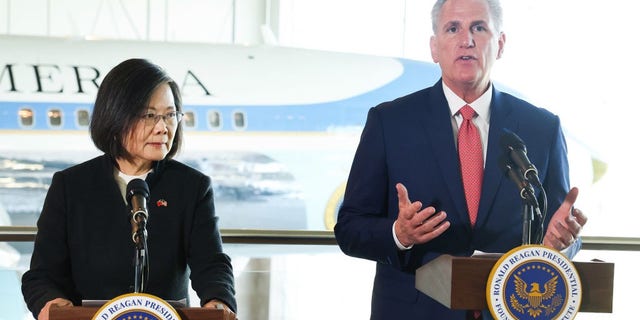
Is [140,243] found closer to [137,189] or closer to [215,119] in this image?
[137,189]

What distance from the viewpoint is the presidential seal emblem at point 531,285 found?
67.2 inches

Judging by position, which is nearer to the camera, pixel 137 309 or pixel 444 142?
pixel 137 309

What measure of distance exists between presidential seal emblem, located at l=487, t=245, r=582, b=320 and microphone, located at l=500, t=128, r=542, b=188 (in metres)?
0.15

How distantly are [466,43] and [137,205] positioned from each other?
832mm

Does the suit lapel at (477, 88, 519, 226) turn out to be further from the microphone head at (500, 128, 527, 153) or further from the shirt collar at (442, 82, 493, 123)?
the microphone head at (500, 128, 527, 153)

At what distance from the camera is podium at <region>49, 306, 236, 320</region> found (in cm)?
163

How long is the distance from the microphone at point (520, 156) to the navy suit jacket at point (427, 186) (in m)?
0.24

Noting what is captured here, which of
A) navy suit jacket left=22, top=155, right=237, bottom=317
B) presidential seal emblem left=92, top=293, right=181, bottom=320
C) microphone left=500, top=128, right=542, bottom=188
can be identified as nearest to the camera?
presidential seal emblem left=92, top=293, right=181, bottom=320

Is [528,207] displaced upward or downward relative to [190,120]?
downward

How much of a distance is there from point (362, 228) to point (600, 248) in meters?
1.61

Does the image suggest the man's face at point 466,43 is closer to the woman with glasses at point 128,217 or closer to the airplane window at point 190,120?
the woman with glasses at point 128,217

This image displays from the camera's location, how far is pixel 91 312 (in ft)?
5.34

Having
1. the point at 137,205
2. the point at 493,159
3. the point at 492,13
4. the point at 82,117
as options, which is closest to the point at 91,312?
the point at 137,205

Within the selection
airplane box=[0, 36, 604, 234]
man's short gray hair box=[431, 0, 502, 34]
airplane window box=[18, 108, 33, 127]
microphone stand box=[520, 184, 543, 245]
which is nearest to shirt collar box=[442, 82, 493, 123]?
man's short gray hair box=[431, 0, 502, 34]
